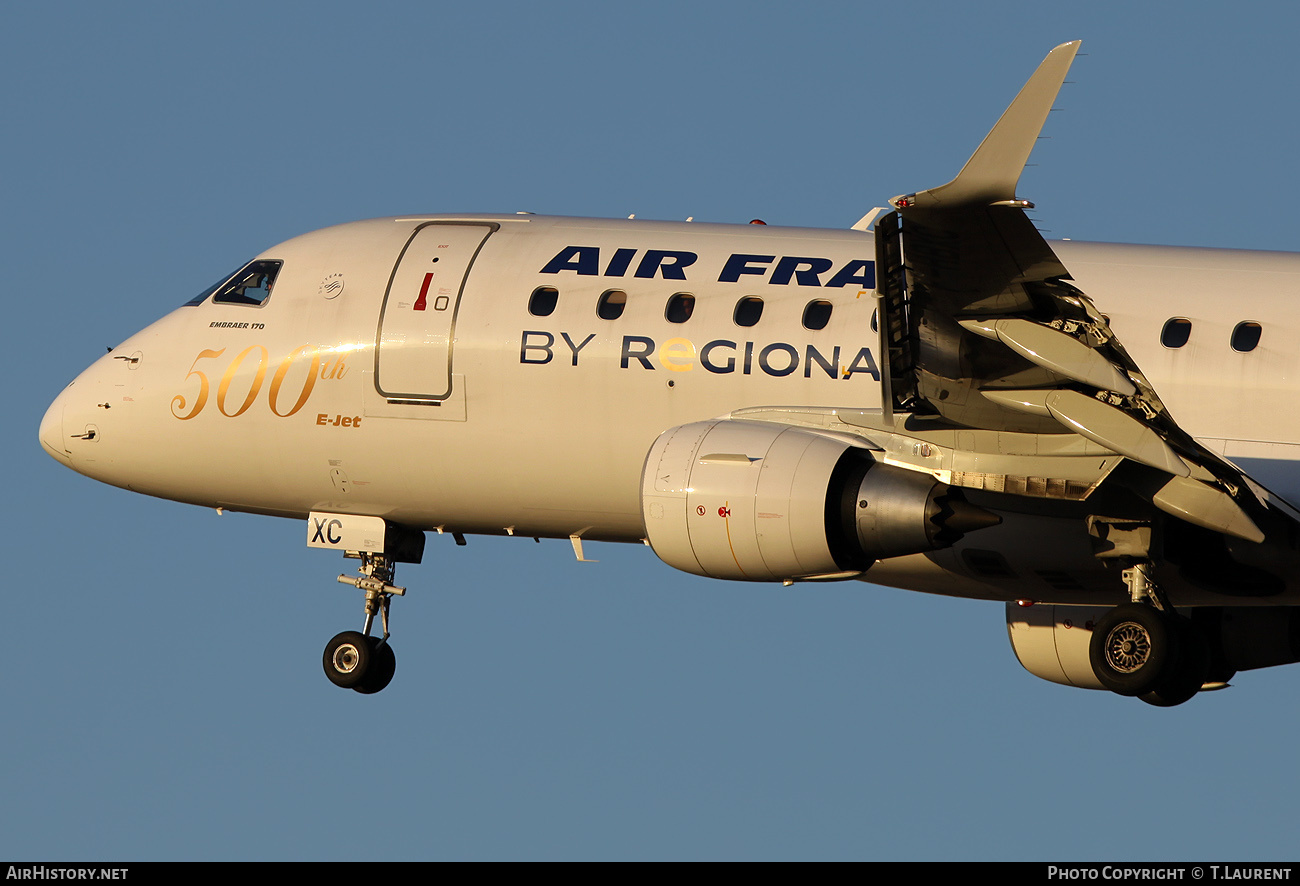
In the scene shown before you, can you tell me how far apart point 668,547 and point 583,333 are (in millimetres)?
3692

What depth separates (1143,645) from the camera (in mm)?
21094

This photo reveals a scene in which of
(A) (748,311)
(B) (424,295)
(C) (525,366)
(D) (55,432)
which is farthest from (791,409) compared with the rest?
(D) (55,432)

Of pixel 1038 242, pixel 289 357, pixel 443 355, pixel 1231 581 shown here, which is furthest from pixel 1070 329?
pixel 289 357

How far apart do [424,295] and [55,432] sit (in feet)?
19.0

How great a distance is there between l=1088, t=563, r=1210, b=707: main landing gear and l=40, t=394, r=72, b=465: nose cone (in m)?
13.7

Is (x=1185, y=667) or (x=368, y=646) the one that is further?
(x=368, y=646)

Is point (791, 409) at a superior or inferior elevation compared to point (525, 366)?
inferior

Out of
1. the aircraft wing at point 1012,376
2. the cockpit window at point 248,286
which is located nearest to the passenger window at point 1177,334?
the aircraft wing at point 1012,376

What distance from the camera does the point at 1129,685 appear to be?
21234 mm

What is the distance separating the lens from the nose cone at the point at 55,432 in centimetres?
2688

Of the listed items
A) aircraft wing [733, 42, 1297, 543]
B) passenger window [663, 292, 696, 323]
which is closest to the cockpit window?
passenger window [663, 292, 696, 323]

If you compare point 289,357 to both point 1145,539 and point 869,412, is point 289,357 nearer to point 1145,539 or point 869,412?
point 869,412

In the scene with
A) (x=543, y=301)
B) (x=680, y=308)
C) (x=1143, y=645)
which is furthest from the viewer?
(x=543, y=301)

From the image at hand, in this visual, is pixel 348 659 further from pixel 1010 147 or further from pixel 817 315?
pixel 1010 147
